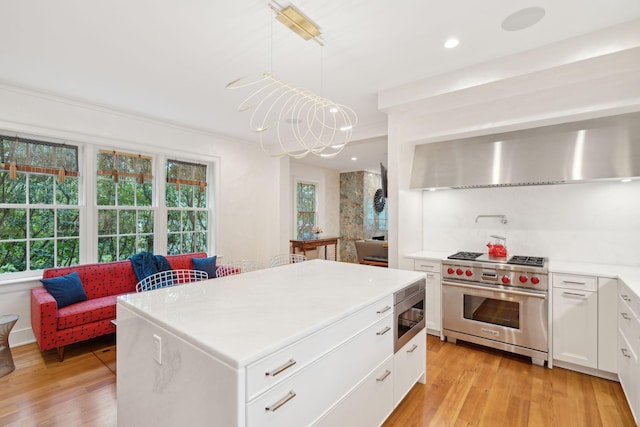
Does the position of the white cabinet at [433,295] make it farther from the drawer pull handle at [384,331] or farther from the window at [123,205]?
the window at [123,205]

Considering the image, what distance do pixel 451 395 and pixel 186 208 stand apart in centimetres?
416

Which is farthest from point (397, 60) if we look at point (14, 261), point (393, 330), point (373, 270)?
point (14, 261)

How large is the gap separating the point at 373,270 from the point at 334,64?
1.86m

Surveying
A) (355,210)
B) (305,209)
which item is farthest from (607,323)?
(355,210)

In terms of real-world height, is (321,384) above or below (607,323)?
above

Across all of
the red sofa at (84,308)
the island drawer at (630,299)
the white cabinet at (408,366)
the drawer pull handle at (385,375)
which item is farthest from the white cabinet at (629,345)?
the red sofa at (84,308)

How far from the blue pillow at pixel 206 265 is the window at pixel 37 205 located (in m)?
1.35

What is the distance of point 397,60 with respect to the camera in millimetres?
2639

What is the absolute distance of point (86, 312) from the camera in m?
3.02

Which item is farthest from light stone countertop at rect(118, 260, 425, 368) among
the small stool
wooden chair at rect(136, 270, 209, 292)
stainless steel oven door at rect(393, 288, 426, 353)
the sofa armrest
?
the small stool

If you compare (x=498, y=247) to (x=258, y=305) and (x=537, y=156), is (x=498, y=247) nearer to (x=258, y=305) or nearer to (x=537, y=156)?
(x=537, y=156)

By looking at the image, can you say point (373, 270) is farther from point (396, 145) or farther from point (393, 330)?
point (396, 145)

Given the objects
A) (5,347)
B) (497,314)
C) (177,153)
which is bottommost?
(5,347)

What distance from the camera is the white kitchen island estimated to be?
108 cm
